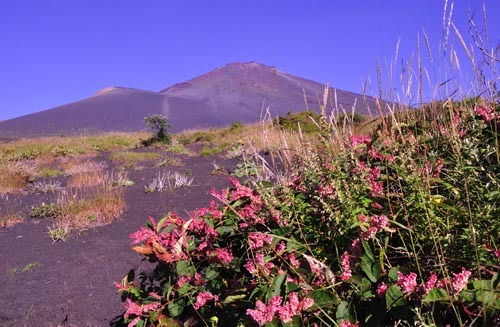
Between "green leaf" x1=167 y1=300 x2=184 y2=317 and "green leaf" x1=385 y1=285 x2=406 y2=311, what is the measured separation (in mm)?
732

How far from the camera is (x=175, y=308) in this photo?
1.67m

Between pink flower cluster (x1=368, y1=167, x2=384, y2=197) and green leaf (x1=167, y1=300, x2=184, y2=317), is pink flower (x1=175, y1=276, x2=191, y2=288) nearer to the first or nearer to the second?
green leaf (x1=167, y1=300, x2=184, y2=317)

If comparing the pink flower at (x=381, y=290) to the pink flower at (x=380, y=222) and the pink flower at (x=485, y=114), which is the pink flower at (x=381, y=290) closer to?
the pink flower at (x=380, y=222)

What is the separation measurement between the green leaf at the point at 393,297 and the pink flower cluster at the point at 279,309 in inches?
8.0

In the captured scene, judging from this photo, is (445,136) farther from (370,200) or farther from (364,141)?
(370,200)

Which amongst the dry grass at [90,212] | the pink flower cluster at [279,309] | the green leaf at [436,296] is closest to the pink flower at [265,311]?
the pink flower cluster at [279,309]

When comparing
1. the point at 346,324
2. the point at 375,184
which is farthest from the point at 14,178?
the point at 346,324

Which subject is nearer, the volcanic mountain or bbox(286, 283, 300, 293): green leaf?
bbox(286, 283, 300, 293): green leaf

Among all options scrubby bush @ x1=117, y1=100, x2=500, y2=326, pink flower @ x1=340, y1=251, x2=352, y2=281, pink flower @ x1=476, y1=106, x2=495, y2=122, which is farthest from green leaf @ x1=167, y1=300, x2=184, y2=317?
pink flower @ x1=476, y1=106, x2=495, y2=122

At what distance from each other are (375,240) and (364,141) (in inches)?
24.2

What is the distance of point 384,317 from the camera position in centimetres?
134

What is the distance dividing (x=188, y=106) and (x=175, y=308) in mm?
84965

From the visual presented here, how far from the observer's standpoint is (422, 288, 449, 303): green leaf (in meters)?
1.18

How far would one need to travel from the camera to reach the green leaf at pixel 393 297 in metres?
1.26
